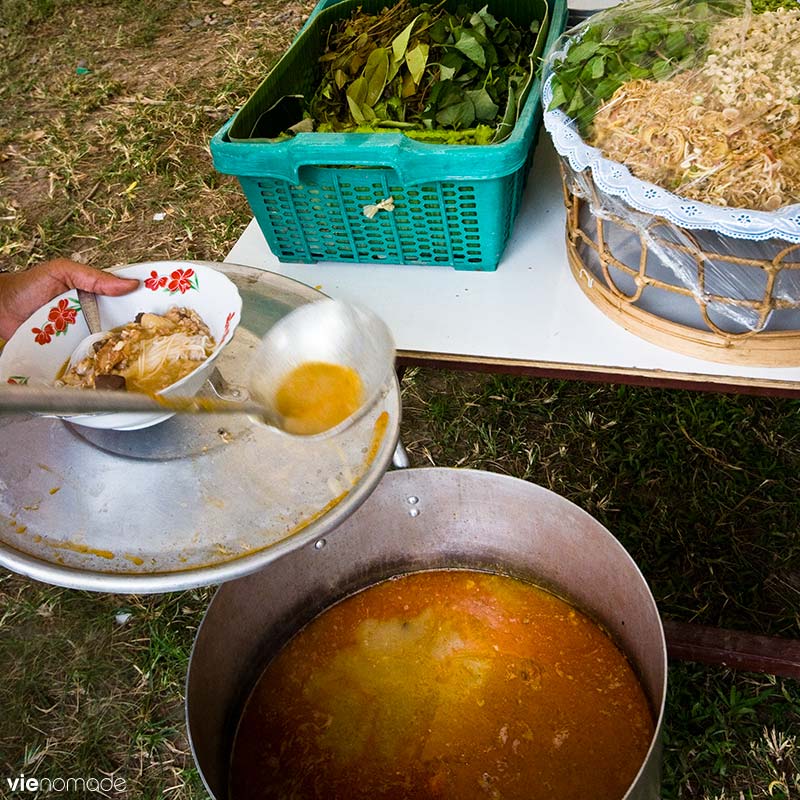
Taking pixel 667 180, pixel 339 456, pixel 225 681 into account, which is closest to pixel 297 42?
pixel 667 180

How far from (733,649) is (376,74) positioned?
1.34m

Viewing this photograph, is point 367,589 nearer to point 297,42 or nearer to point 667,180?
point 667,180

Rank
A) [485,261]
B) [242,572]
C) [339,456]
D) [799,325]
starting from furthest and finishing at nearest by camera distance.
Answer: [485,261] < [799,325] < [339,456] < [242,572]

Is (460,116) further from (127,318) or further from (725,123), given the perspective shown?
(127,318)

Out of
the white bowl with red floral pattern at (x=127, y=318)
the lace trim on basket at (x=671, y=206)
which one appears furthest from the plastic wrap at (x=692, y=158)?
the white bowl with red floral pattern at (x=127, y=318)

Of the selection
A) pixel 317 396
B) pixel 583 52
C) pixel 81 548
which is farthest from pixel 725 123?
pixel 81 548

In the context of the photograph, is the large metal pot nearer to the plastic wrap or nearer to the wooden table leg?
the wooden table leg

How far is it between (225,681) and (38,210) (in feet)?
8.69

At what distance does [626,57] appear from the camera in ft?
4.06

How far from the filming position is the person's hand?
115cm

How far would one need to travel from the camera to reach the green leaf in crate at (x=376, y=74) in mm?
1536

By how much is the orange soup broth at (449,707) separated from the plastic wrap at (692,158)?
1.97ft

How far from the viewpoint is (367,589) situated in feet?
4.87

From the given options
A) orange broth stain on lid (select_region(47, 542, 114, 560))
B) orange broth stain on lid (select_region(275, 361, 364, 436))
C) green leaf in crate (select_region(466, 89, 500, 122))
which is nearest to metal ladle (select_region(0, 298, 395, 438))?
orange broth stain on lid (select_region(275, 361, 364, 436))
